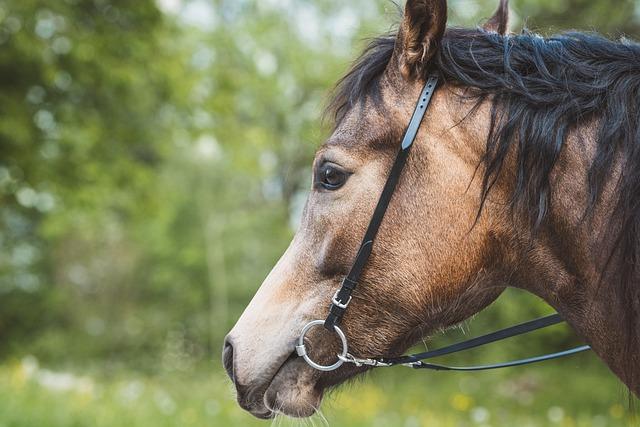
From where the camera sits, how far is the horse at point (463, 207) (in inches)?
71.3

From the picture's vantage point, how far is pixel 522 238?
190 cm

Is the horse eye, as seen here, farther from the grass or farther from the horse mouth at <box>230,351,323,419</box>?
the grass

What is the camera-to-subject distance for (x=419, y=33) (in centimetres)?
198

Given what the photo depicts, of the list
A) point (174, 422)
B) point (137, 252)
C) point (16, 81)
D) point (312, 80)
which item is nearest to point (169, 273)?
point (137, 252)

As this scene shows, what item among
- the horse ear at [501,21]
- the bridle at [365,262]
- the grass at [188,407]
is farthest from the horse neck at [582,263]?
the horse ear at [501,21]

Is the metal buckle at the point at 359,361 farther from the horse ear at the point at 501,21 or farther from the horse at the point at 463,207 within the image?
the horse ear at the point at 501,21

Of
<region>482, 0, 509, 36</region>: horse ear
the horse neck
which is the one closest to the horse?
the horse neck

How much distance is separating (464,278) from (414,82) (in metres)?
0.57

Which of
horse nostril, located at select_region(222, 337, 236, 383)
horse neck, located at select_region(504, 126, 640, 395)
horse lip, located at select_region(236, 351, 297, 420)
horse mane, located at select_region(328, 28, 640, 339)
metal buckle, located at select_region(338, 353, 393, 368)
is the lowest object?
horse lip, located at select_region(236, 351, 297, 420)

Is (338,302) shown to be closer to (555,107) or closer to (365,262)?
(365,262)

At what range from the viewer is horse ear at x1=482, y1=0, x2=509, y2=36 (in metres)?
2.35

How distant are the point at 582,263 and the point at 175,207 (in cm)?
1689

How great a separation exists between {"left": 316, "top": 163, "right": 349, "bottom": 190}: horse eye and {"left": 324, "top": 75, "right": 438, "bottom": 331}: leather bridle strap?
5.1 inches

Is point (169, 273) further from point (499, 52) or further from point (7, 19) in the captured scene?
point (499, 52)
